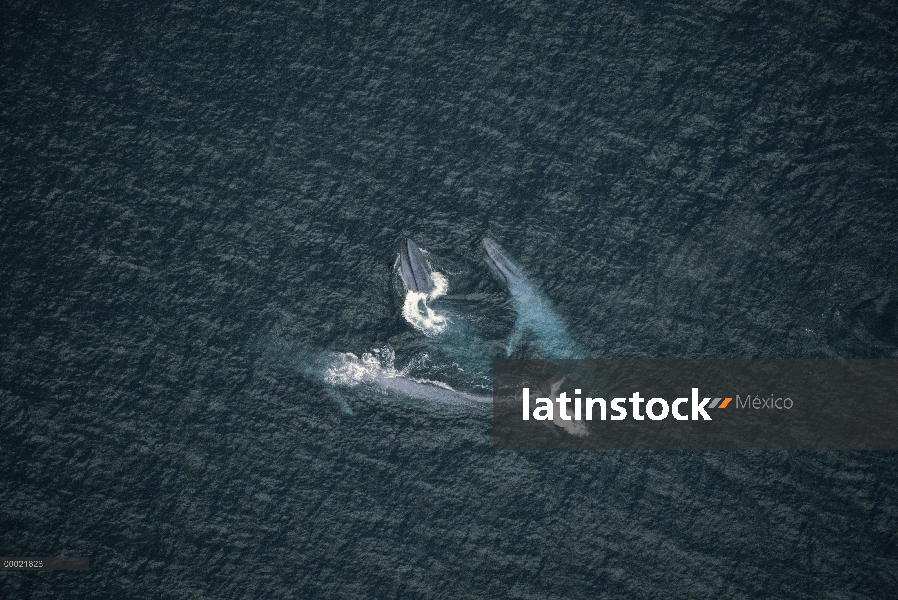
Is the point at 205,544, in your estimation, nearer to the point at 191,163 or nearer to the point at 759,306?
the point at 191,163

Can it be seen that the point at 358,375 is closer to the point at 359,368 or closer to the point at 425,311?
the point at 359,368

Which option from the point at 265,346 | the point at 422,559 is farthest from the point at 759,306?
the point at 265,346

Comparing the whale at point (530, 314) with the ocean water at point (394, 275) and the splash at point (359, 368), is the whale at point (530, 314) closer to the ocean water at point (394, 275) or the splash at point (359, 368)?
the ocean water at point (394, 275)

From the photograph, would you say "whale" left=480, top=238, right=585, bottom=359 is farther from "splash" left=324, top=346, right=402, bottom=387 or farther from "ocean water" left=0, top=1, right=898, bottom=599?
"splash" left=324, top=346, right=402, bottom=387

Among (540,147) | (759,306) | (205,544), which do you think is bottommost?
(205,544)

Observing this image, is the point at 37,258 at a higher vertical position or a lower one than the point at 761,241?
lower

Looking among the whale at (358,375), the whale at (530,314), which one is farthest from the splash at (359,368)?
the whale at (530,314)

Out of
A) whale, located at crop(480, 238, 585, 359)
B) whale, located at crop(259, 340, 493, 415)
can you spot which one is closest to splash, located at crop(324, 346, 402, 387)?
whale, located at crop(259, 340, 493, 415)

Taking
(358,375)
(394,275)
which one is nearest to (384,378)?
(358,375)
